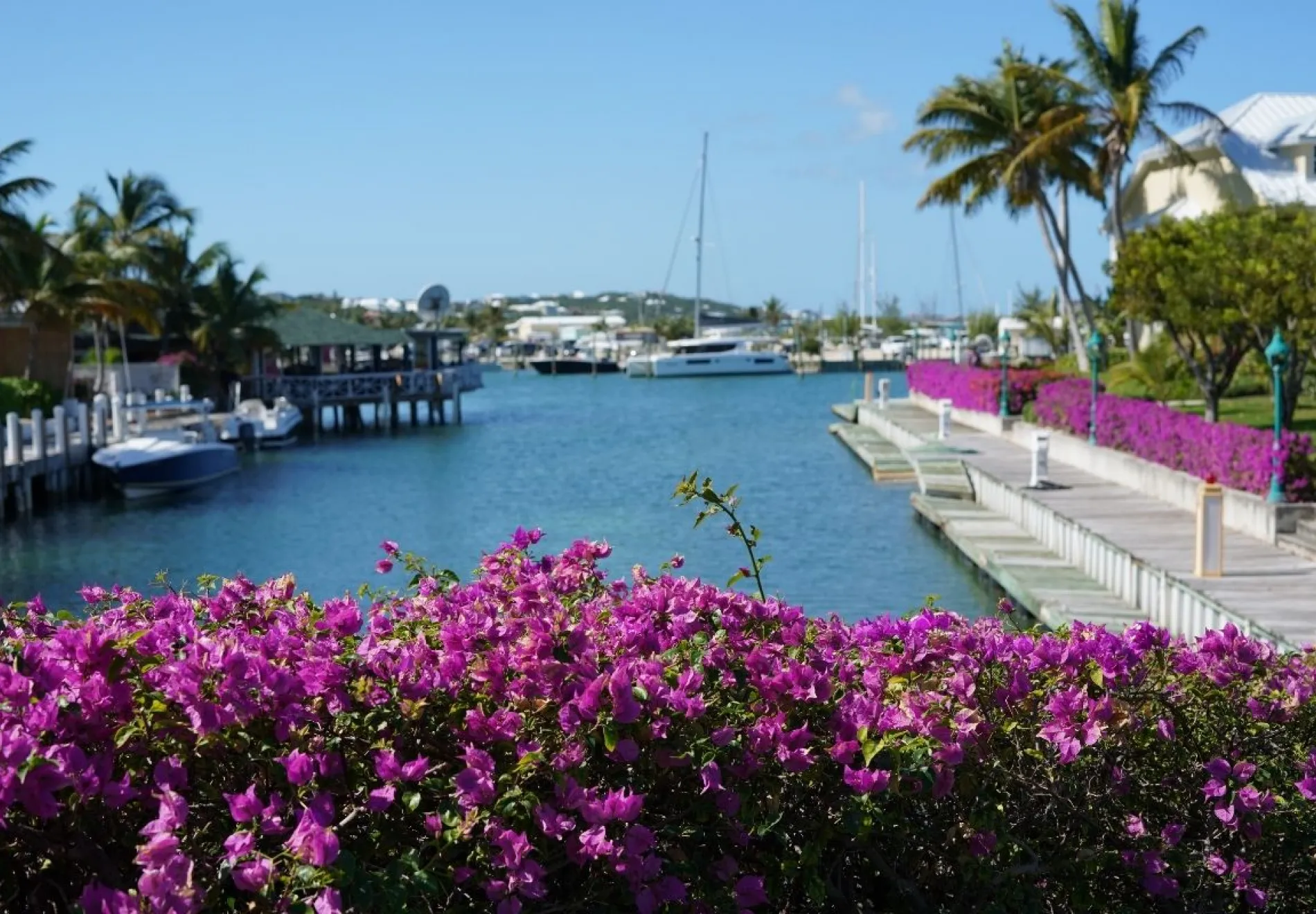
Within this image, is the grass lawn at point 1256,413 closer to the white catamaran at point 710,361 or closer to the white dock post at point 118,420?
the white dock post at point 118,420

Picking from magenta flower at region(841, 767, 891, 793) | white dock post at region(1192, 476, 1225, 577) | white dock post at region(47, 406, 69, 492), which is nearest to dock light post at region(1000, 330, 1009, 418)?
white dock post at region(47, 406, 69, 492)

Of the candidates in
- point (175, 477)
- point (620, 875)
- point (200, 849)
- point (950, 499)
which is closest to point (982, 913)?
point (620, 875)

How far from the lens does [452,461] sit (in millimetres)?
52719

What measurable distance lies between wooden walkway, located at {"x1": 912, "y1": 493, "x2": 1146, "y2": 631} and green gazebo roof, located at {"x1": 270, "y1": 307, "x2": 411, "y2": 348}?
47.5 meters

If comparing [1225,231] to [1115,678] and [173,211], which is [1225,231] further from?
[173,211]

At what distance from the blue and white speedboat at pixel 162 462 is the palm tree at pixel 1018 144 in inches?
1010

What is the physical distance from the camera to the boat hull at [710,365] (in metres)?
137

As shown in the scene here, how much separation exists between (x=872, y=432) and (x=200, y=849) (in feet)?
161

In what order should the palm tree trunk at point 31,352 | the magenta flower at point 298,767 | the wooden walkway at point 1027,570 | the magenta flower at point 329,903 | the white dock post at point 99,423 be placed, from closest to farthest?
the magenta flower at point 329,903 < the magenta flower at point 298,767 < the wooden walkway at point 1027,570 < the white dock post at point 99,423 < the palm tree trunk at point 31,352

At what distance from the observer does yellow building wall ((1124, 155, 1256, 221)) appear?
47.8 m

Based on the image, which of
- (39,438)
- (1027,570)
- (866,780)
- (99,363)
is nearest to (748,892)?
(866,780)

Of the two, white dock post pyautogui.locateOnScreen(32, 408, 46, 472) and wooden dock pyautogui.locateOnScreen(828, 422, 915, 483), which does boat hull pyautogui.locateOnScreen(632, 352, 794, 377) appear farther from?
white dock post pyautogui.locateOnScreen(32, 408, 46, 472)

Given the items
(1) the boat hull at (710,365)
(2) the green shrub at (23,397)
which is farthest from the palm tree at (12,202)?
(1) the boat hull at (710,365)

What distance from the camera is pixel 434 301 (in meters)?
83.1
